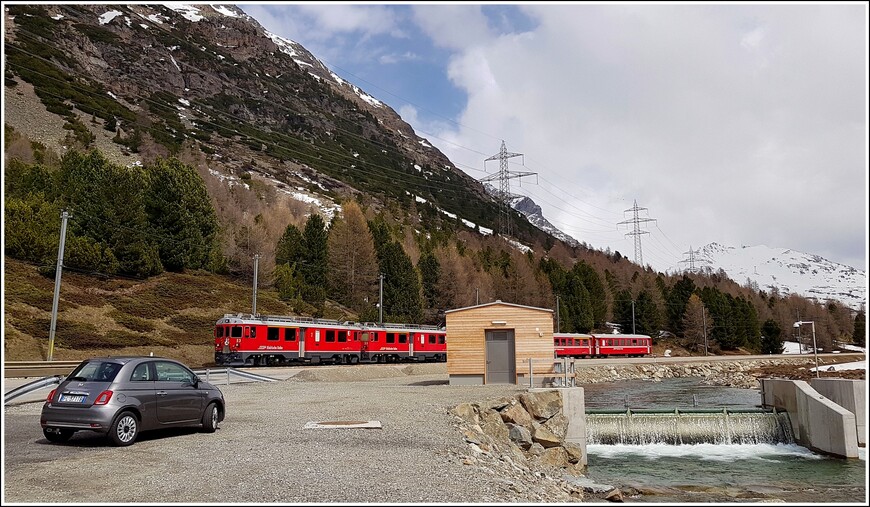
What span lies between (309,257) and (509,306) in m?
42.3

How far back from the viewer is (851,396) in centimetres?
1777

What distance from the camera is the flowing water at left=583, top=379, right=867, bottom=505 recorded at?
13.0 m

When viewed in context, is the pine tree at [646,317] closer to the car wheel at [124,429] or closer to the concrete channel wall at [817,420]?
the concrete channel wall at [817,420]

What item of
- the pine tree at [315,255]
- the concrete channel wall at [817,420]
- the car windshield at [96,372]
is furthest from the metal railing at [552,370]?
the pine tree at [315,255]

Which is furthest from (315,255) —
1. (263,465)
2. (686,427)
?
(263,465)

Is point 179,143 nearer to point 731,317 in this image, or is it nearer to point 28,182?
point 28,182

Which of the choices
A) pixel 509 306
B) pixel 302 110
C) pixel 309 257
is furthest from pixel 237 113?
pixel 509 306

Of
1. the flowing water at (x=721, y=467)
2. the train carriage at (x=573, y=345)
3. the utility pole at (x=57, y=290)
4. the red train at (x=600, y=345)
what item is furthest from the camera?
the red train at (x=600, y=345)

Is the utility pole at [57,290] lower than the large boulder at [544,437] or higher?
higher

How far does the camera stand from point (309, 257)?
61156 millimetres

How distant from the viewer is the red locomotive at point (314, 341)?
32031 mm

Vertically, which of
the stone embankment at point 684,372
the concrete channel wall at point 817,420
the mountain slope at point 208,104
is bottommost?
the stone embankment at point 684,372

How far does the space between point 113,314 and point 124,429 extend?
109ft

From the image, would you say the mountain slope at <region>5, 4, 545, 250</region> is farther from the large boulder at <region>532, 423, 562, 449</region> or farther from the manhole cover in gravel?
the large boulder at <region>532, 423, 562, 449</region>
